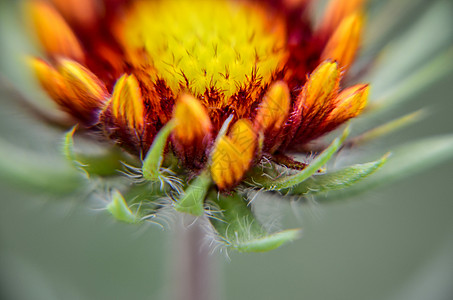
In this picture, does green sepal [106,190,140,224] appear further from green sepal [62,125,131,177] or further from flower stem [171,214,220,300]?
flower stem [171,214,220,300]

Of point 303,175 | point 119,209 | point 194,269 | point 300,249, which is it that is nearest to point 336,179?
point 303,175

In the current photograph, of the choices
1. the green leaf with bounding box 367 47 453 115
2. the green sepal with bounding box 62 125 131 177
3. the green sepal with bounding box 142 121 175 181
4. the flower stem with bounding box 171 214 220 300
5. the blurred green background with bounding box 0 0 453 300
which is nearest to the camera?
the green sepal with bounding box 142 121 175 181

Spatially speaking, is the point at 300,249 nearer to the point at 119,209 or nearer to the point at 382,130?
the point at 382,130

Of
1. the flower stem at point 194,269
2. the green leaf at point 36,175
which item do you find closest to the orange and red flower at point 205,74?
the green leaf at point 36,175

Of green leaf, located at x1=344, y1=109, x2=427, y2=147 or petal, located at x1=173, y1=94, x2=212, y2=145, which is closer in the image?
petal, located at x1=173, y1=94, x2=212, y2=145

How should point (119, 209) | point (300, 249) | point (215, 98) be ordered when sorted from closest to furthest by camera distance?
1. point (119, 209)
2. point (215, 98)
3. point (300, 249)

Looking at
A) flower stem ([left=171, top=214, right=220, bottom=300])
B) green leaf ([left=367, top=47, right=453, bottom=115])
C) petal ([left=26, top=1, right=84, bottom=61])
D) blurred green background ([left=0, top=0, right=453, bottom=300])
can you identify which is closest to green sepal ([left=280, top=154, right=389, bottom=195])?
green leaf ([left=367, top=47, right=453, bottom=115])
